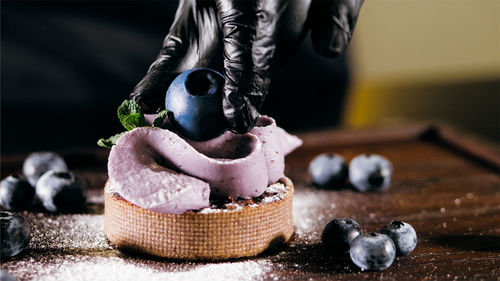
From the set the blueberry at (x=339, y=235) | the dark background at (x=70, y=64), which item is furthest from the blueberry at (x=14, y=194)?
the dark background at (x=70, y=64)

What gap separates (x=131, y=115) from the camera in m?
1.49

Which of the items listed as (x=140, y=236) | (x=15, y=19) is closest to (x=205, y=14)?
(x=140, y=236)

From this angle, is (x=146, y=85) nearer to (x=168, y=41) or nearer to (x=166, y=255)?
(x=168, y=41)

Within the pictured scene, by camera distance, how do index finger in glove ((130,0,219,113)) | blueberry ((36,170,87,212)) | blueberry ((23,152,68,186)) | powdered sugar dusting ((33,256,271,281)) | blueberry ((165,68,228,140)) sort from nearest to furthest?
powdered sugar dusting ((33,256,271,281))
blueberry ((165,68,228,140))
index finger in glove ((130,0,219,113))
blueberry ((36,170,87,212))
blueberry ((23,152,68,186))

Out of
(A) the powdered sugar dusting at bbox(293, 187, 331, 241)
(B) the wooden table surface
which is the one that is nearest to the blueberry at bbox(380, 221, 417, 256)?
(B) the wooden table surface

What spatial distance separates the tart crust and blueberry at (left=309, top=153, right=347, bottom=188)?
2.09ft

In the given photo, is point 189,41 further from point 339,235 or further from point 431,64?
point 431,64

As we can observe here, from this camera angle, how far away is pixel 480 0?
4742mm

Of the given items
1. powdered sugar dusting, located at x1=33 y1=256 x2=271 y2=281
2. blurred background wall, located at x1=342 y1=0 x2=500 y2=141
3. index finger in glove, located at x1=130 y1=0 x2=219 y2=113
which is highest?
index finger in glove, located at x1=130 y1=0 x2=219 y2=113

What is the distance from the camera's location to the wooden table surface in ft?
4.51

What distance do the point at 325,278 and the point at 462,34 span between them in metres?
3.99

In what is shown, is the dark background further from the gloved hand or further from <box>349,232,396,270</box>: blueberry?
<box>349,232,396,270</box>: blueberry

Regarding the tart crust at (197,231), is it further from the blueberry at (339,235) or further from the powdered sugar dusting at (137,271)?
the blueberry at (339,235)

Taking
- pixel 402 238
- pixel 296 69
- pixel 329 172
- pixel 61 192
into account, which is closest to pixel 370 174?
pixel 329 172
